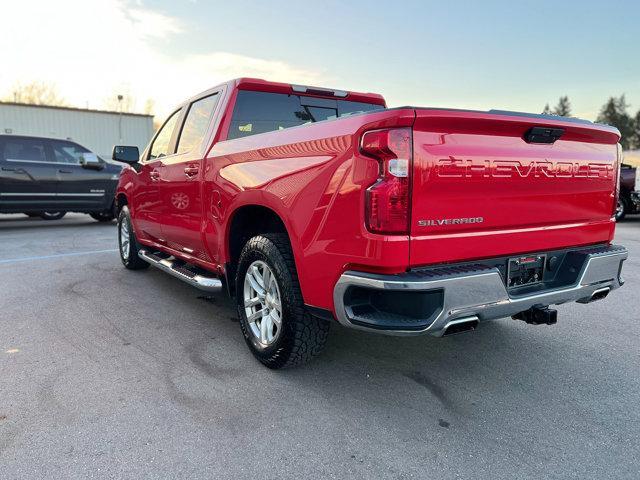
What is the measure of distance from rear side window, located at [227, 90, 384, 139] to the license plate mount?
1.81 metres

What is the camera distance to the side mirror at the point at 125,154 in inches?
209

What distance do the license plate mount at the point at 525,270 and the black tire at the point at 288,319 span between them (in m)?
1.11

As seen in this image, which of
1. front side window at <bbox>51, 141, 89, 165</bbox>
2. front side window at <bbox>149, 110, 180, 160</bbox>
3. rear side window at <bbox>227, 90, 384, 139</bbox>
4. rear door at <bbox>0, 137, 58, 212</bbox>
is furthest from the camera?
front side window at <bbox>51, 141, 89, 165</bbox>

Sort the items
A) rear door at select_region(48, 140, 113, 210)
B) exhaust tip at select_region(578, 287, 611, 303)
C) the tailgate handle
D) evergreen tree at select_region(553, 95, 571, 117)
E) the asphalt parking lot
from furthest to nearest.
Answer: evergreen tree at select_region(553, 95, 571, 117) → rear door at select_region(48, 140, 113, 210) → exhaust tip at select_region(578, 287, 611, 303) → the tailgate handle → the asphalt parking lot

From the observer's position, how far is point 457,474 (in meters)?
2.12

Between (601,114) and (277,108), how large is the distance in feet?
278

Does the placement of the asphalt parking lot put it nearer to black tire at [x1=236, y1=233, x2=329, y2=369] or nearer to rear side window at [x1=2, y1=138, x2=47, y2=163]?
black tire at [x1=236, y1=233, x2=329, y2=369]

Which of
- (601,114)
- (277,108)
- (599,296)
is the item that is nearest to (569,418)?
(599,296)

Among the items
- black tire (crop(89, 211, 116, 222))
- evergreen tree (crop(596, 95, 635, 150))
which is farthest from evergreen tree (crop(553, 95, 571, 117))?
black tire (crop(89, 211, 116, 222))

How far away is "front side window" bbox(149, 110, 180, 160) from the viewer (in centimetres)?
488

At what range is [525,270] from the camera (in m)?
2.75

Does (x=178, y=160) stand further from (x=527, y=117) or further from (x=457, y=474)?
(x=457, y=474)

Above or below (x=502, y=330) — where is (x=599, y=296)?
above

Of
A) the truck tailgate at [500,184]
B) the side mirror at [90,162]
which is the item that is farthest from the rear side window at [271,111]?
the side mirror at [90,162]
